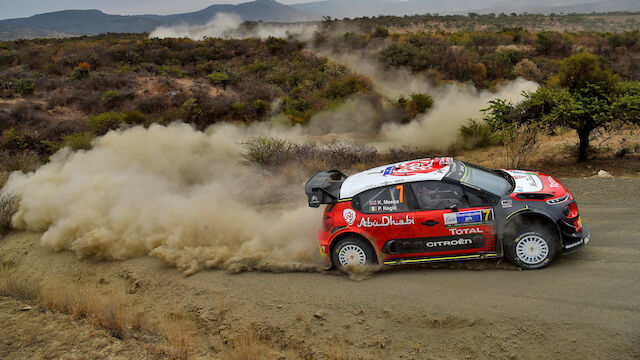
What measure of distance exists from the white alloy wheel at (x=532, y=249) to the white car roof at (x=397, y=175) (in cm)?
154

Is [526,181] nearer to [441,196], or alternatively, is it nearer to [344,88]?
[441,196]

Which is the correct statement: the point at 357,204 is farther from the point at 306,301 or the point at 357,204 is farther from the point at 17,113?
the point at 17,113

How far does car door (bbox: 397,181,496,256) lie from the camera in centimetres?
640

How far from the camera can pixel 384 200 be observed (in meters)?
6.81

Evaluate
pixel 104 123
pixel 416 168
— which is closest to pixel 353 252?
pixel 416 168

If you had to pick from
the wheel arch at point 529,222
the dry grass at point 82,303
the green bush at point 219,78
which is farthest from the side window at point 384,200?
the green bush at point 219,78

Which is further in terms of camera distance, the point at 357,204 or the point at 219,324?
the point at 357,204

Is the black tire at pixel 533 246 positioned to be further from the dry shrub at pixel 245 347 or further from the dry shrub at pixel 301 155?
the dry shrub at pixel 301 155

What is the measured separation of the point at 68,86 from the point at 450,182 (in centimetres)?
2876

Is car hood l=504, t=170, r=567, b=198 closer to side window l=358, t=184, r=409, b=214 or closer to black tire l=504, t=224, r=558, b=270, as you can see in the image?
black tire l=504, t=224, r=558, b=270

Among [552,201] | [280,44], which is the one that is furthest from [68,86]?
[552,201]

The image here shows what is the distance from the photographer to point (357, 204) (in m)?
6.94

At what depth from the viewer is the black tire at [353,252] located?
6906mm

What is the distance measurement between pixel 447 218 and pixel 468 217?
307mm
